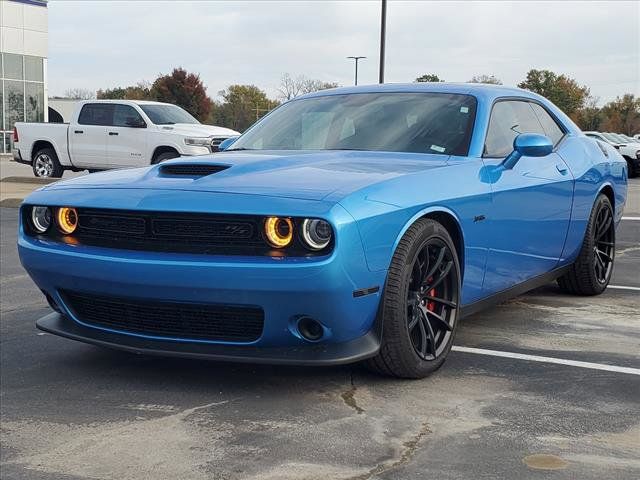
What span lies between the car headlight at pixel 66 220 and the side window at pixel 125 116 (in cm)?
1282

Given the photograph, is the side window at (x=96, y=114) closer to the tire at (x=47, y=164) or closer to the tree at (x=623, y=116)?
the tire at (x=47, y=164)

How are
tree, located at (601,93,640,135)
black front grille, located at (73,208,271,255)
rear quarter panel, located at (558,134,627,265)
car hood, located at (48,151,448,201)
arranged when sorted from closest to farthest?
black front grille, located at (73,208,271,255) < car hood, located at (48,151,448,201) < rear quarter panel, located at (558,134,627,265) < tree, located at (601,93,640,135)

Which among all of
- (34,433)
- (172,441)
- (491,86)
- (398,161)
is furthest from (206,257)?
(491,86)

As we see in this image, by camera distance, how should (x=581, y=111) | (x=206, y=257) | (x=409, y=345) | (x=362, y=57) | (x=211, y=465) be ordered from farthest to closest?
1. (x=581, y=111)
2. (x=362, y=57)
3. (x=409, y=345)
4. (x=206, y=257)
5. (x=211, y=465)

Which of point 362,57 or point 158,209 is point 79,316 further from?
point 362,57

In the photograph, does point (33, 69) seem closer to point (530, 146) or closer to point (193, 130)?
point (193, 130)

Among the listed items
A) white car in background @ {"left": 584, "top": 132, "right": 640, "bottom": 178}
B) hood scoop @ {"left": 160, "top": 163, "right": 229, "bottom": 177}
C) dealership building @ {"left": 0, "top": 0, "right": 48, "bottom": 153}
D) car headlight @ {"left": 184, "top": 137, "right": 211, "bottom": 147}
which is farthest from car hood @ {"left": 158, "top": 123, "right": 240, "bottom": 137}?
dealership building @ {"left": 0, "top": 0, "right": 48, "bottom": 153}

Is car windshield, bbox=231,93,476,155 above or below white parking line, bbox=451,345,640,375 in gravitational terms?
above

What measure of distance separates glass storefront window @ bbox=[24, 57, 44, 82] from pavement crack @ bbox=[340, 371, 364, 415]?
1526 inches

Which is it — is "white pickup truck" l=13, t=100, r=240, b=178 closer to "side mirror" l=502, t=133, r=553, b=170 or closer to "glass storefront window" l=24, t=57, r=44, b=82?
"side mirror" l=502, t=133, r=553, b=170

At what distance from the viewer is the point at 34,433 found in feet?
10.8

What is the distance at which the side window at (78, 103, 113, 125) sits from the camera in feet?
55.7

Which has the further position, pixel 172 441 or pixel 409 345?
pixel 409 345

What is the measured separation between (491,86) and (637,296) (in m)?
2.05
